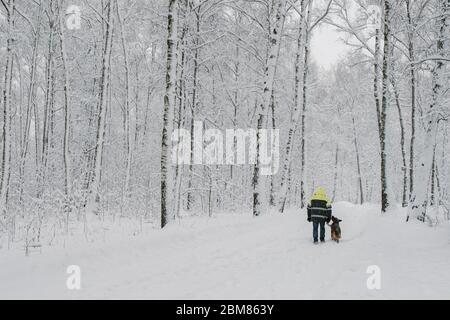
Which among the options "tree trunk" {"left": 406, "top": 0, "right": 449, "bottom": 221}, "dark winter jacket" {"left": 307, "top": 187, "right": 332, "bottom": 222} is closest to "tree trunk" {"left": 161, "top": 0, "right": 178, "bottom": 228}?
"dark winter jacket" {"left": 307, "top": 187, "right": 332, "bottom": 222}

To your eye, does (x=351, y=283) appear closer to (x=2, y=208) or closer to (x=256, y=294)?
(x=256, y=294)

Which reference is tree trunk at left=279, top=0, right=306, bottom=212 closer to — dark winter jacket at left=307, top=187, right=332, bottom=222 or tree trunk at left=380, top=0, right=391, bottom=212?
tree trunk at left=380, top=0, right=391, bottom=212

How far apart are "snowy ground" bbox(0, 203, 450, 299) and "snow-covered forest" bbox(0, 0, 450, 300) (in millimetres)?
1218

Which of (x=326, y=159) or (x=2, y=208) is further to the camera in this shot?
(x=326, y=159)

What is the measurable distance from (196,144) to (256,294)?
1438 cm

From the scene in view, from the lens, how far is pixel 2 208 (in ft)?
41.5

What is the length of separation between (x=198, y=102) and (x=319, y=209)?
10396 mm

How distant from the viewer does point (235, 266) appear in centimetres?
703

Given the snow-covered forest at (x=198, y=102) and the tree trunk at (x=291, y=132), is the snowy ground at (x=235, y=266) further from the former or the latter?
the tree trunk at (x=291, y=132)

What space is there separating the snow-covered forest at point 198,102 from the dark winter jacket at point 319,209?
262cm

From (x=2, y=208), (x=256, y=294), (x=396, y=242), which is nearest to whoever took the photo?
(x=256, y=294)

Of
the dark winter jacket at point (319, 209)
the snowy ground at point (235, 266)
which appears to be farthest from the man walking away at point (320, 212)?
the snowy ground at point (235, 266)

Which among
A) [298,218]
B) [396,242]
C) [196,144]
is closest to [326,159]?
[196,144]

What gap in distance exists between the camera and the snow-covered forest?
39.0 ft
